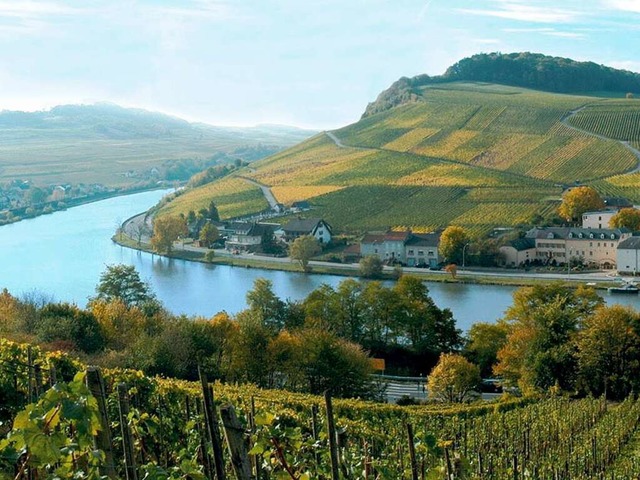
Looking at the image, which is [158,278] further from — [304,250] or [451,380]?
[451,380]

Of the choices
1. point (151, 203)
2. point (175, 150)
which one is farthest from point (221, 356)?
point (175, 150)

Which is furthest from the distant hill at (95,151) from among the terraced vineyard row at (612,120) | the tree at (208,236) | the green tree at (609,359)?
the green tree at (609,359)

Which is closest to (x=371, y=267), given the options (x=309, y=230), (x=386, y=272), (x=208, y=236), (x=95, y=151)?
(x=386, y=272)

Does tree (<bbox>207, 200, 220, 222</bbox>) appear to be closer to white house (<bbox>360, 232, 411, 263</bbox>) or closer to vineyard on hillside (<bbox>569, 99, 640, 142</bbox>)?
white house (<bbox>360, 232, 411, 263</bbox>)

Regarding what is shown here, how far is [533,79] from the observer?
65812 mm

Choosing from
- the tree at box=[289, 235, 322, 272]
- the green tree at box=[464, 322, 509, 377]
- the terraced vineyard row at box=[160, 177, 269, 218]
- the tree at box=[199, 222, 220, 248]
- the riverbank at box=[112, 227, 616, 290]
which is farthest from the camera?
the terraced vineyard row at box=[160, 177, 269, 218]

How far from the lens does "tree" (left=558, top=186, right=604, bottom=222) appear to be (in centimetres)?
3241

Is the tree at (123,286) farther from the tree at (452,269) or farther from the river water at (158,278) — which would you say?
the tree at (452,269)

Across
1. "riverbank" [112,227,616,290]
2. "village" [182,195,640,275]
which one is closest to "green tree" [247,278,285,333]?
"riverbank" [112,227,616,290]

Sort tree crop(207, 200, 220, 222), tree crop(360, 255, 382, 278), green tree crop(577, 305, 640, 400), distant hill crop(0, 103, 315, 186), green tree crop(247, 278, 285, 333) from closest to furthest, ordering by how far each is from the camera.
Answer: green tree crop(577, 305, 640, 400)
green tree crop(247, 278, 285, 333)
tree crop(360, 255, 382, 278)
tree crop(207, 200, 220, 222)
distant hill crop(0, 103, 315, 186)

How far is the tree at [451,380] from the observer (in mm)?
13297

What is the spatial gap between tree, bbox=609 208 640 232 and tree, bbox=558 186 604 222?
2.08 m

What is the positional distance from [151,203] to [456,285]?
31947 millimetres

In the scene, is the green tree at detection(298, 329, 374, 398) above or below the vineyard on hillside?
below
